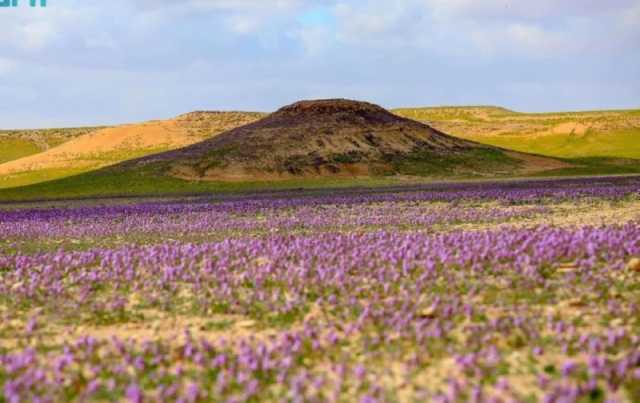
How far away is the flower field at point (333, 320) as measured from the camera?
658 cm

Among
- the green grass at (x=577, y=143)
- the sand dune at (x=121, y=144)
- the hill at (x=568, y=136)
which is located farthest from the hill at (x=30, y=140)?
the green grass at (x=577, y=143)

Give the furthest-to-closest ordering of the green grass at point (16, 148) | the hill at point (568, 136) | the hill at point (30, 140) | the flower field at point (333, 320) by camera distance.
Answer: the hill at point (30, 140), the green grass at point (16, 148), the hill at point (568, 136), the flower field at point (333, 320)

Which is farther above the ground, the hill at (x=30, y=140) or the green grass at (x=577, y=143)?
the hill at (x=30, y=140)

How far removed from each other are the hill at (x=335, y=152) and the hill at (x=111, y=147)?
1378 cm

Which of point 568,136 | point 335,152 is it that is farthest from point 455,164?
point 568,136

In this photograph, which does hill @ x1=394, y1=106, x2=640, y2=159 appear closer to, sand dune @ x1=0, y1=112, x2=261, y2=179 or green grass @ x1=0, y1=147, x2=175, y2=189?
sand dune @ x1=0, y1=112, x2=261, y2=179

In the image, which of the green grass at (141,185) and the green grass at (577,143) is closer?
the green grass at (141,185)

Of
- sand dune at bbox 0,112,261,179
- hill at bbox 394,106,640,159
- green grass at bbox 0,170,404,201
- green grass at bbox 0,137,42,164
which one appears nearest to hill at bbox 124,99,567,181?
green grass at bbox 0,170,404,201

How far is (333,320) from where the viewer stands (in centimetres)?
866

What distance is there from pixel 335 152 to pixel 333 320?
5730cm

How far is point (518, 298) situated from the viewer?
9523 mm

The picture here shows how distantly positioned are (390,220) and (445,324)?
43.3ft

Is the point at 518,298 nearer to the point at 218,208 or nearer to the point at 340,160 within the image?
the point at 218,208

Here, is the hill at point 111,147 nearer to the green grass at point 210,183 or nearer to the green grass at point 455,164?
the green grass at point 210,183
